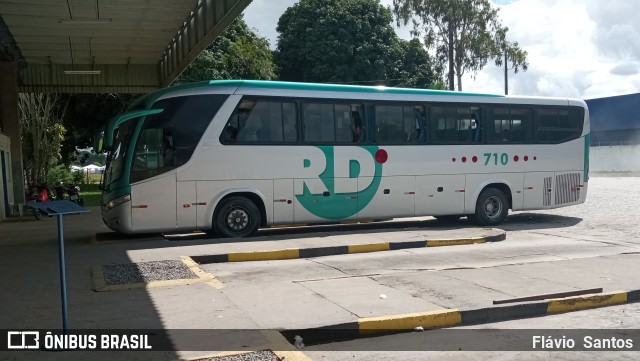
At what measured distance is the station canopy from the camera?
14.0 meters

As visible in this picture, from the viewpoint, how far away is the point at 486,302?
7.02m

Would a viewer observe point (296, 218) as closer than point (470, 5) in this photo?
Yes

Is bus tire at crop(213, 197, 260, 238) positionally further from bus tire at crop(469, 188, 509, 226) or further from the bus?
bus tire at crop(469, 188, 509, 226)

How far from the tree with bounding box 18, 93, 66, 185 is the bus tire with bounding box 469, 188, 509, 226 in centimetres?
2312

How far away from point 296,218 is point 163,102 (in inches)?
149

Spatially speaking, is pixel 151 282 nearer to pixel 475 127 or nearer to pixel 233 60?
pixel 475 127

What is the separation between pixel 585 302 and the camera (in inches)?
285

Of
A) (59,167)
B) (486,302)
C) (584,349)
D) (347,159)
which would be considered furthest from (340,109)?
(59,167)

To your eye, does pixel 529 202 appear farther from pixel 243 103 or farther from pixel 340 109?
pixel 243 103

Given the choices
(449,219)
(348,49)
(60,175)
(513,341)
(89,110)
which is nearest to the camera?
(513,341)

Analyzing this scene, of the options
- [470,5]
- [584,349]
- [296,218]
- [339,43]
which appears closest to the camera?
[584,349]

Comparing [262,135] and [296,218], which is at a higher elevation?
[262,135]

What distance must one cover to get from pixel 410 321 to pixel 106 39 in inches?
574

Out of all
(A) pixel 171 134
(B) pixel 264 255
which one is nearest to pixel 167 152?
(A) pixel 171 134
